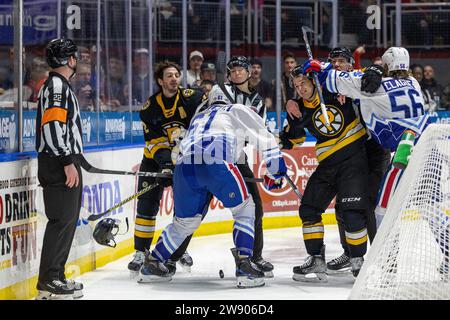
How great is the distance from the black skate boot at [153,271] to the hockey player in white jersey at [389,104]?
112cm

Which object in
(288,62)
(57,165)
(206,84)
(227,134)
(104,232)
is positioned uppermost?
(288,62)

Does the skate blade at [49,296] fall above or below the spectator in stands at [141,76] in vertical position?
below

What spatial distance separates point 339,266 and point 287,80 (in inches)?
145

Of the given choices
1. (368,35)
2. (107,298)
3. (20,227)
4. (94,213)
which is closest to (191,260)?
(94,213)

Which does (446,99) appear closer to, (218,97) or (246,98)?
(246,98)

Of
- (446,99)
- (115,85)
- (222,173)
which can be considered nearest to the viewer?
(222,173)

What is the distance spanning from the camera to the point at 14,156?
4656 mm

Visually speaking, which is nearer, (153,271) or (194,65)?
(153,271)

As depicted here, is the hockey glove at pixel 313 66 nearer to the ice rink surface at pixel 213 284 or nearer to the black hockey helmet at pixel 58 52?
the ice rink surface at pixel 213 284

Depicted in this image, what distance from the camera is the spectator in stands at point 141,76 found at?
321 inches

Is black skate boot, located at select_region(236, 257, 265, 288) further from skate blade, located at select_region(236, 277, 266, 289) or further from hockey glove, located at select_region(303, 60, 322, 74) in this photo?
hockey glove, located at select_region(303, 60, 322, 74)

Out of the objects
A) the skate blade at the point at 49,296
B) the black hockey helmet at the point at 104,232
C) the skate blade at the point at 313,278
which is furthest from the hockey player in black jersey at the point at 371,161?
the skate blade at the point at 49,296

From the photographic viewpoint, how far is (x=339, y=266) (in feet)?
18.7

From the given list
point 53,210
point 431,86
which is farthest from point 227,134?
point 431,86
